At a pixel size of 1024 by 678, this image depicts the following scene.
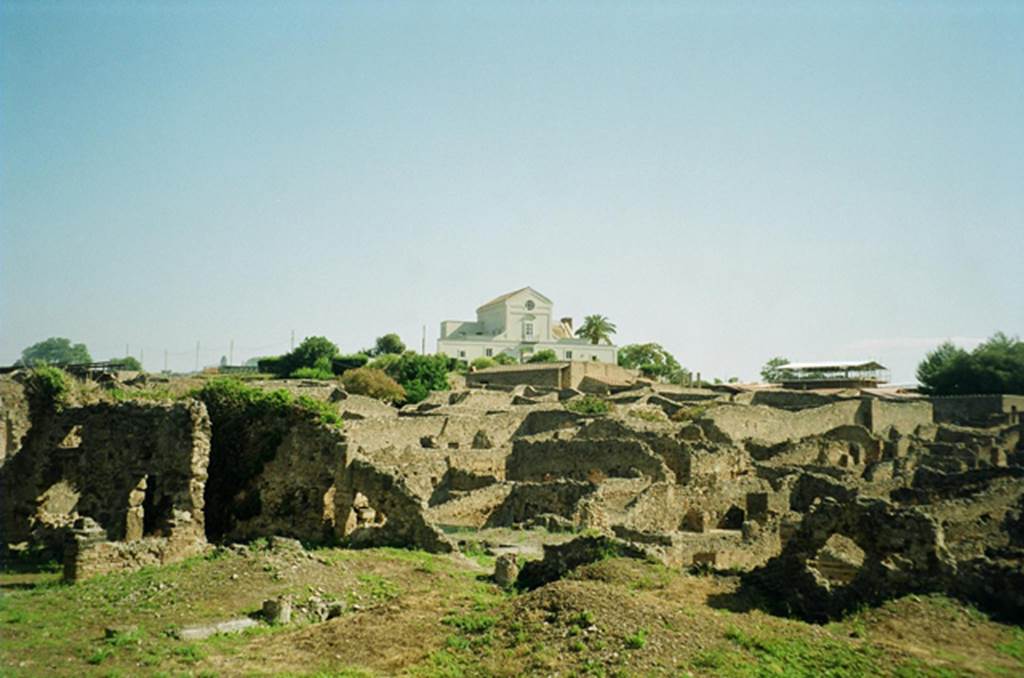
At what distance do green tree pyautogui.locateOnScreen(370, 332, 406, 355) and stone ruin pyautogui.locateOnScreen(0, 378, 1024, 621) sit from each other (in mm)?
67430

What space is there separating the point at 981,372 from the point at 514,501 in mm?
65877

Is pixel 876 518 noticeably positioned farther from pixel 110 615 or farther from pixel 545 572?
pixel 110 615

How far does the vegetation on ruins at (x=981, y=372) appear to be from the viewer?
247 feet

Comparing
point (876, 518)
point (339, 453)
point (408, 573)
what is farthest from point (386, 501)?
point (876, 518)

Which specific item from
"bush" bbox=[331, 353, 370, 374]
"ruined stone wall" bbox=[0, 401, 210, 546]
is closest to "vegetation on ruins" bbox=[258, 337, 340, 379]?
"bush" bbox=[331, 353, 370, 374]

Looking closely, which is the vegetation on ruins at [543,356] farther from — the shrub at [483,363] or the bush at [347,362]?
the bush at [347,362]

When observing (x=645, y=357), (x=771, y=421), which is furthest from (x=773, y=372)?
(x=771, y=421)

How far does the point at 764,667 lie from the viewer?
36.2 feet

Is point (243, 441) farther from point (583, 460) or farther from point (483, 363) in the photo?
point (483, 363)

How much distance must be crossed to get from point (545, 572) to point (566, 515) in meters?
6.49

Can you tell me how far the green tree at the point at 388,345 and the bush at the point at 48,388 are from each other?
260ft

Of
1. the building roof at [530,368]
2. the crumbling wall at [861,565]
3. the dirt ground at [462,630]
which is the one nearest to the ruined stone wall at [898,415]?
the building roof at [530,368]

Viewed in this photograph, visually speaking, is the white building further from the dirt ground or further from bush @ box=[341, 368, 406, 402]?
the dirt ground

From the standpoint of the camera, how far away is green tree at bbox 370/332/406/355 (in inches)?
3962
